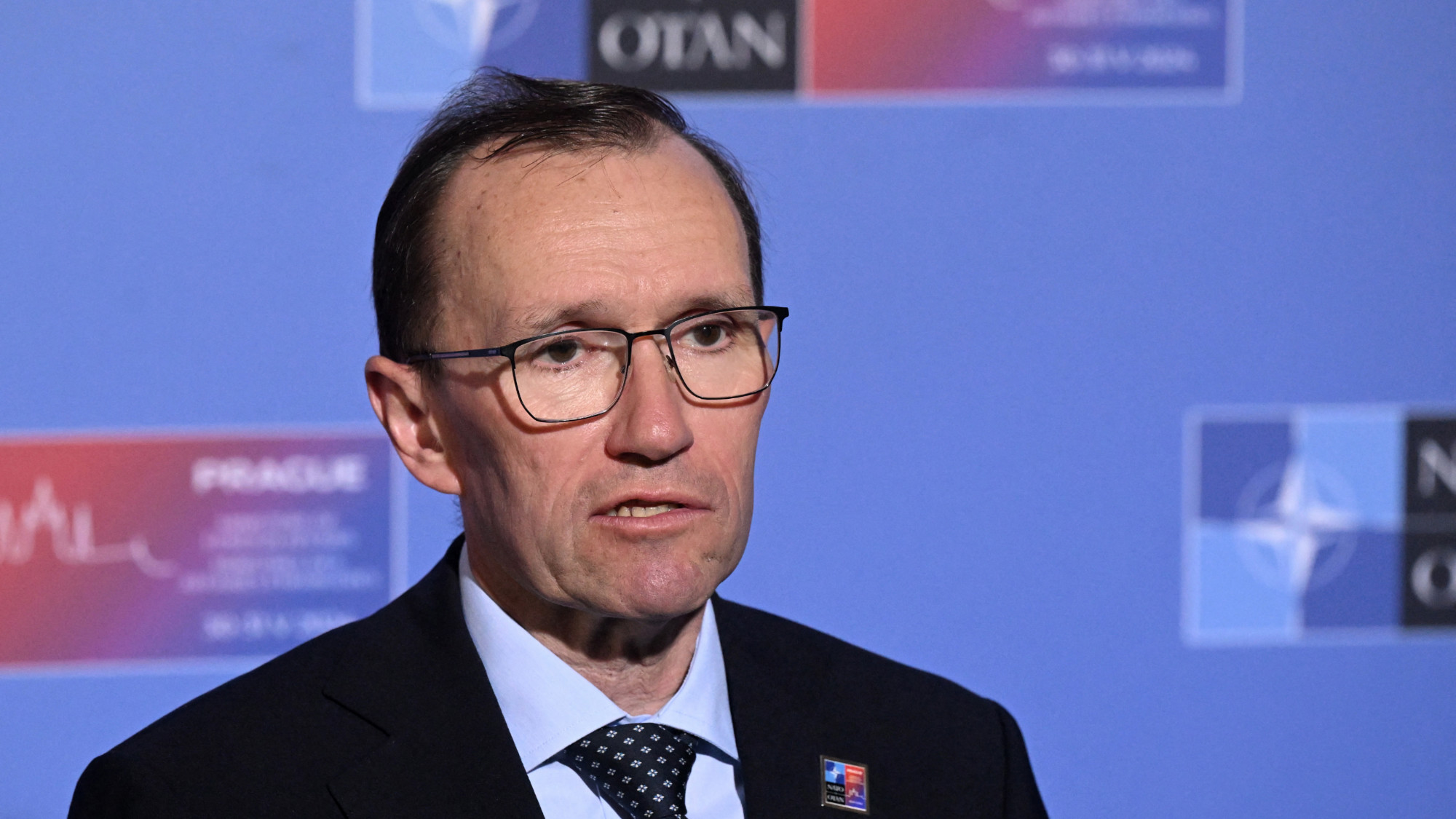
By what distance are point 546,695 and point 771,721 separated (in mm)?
275

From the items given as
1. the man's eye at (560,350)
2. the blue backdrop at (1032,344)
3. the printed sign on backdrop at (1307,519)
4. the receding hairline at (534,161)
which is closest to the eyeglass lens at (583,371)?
the man's eye at (560,350)

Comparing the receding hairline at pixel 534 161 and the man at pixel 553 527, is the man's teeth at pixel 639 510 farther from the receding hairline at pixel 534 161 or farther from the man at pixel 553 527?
the receding hairline at pixel 534 161

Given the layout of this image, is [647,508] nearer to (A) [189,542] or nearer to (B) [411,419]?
(B) [411,419]

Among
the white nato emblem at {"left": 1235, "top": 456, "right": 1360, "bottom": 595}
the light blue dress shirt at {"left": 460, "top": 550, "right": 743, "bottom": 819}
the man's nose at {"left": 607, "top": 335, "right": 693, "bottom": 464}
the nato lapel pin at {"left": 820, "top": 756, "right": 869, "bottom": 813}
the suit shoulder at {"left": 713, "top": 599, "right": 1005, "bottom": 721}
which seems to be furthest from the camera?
the white nato emblem at {"left": 1235, "top": 456, "right": 1360, "bottom": 595}

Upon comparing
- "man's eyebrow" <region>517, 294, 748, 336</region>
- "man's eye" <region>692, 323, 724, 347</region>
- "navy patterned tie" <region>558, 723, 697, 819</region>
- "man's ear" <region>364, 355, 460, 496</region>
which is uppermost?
"man's eyebrow" <region>517, 294, 748, 336</region>

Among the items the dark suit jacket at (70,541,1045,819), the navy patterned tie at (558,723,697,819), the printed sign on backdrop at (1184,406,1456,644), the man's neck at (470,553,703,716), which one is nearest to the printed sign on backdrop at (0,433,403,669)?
the dark suit jacket at (70,541,1045,819)

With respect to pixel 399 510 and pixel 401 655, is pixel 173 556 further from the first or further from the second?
pixel 401 655

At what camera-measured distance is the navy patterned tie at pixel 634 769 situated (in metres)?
1.26

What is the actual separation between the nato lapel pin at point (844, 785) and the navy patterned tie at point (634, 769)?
0.18 m

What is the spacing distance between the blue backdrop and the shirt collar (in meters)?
1.04

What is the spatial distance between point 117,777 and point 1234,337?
2.09m

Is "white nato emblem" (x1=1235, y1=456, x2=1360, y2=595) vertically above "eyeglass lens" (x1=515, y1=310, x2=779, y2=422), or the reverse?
"eyeglass lens" (x1=515, y1=310, x2=779, y2=422)

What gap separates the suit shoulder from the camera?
1.52m

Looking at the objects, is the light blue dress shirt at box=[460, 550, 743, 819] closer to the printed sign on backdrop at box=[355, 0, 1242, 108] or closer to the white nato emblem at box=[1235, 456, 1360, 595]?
the printed sign on backdrop at box=[355, 0, 1242, 108]
